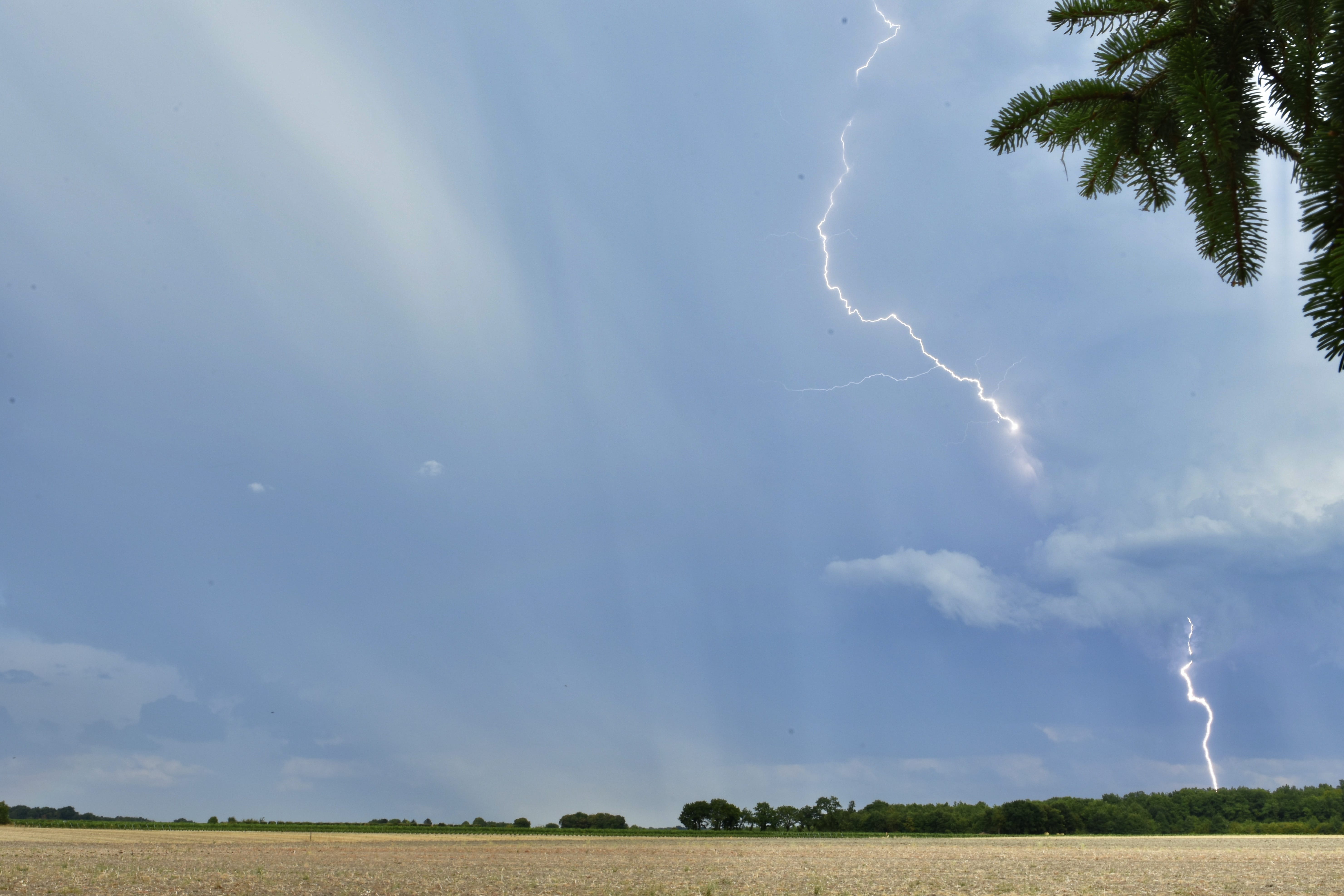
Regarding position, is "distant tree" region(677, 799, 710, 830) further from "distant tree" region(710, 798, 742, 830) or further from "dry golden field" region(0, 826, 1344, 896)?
"dry golden field" region(0, 826, 1344, 896)

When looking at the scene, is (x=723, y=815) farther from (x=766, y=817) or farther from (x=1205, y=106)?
(x=1205, y=106)

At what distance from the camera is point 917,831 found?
10012 cm

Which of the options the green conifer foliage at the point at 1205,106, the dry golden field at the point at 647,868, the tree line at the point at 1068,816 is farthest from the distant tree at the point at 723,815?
the green conifer foliage at the point at 1205,106

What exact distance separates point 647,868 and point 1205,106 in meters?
28.7

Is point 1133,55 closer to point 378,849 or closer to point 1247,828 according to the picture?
point 378,849

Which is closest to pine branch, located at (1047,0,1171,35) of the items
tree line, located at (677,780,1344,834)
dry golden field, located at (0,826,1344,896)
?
dry golden field, located at (0,826,1344,896)

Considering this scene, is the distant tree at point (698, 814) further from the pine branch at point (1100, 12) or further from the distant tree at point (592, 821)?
the pine branch at point (1100, 12)

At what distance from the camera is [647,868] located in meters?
26.2

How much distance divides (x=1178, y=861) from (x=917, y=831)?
8137cm

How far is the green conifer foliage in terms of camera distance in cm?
354

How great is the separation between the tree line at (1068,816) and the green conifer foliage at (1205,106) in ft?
348

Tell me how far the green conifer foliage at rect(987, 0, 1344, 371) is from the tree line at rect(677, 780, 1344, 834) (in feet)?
348

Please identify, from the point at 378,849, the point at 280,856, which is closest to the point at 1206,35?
the point at 280,856

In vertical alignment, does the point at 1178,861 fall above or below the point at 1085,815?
above
